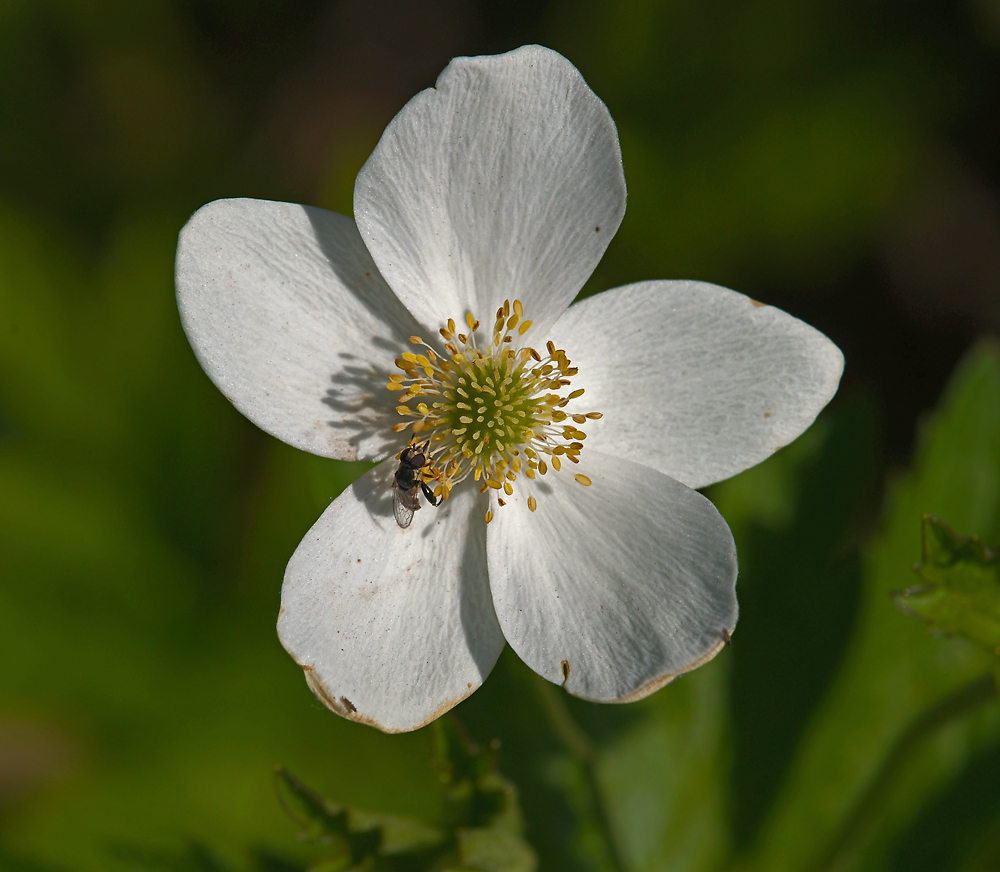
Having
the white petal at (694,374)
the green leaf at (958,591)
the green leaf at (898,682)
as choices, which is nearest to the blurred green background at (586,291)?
the green leaf at (898,682)

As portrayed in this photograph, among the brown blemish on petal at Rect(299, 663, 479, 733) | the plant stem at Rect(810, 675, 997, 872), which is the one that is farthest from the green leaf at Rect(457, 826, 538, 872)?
the plant stem at Rect(810, 675, 997, 872)

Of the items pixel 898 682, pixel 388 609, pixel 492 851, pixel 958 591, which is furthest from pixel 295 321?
pixel 898 682

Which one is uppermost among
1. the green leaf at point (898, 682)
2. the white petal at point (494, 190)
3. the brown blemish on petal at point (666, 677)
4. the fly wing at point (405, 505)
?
the white petal at point (494, 190)

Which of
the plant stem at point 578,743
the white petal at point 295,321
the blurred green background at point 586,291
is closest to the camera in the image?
the white petal at point 295,321

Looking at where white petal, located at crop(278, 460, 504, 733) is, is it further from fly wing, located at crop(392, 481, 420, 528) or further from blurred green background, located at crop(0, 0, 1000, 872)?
blurred green background, located at crop(0, 0, 1000, 872)

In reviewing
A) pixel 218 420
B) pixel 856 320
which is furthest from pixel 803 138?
pixel 218 420

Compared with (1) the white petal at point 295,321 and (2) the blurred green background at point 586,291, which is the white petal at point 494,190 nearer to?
(1) the white petal at point 295,321

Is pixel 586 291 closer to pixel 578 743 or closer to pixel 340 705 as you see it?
pixel 578 743
